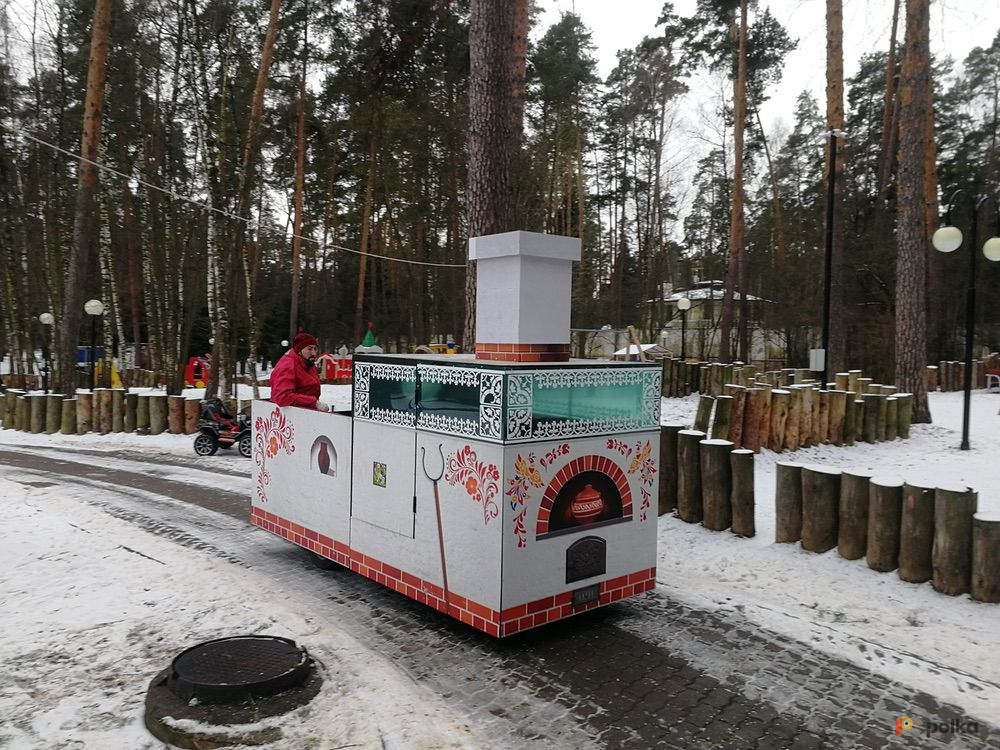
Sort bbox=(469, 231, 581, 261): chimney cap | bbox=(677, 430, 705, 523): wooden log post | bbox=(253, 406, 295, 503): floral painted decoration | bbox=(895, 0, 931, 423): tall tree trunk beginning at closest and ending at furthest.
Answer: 1. bbox=(469, 231, 581, 261): chimney cap
2. bbox=(253, 406, 295, 503): floral painted decoration
3. bbox=(677, 430, 705, 523): wooden log post
4. bbox=(895, 0, 931, 423): tall tree trunk

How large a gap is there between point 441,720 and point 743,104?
22.0 m

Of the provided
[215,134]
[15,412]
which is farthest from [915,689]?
[15,412]

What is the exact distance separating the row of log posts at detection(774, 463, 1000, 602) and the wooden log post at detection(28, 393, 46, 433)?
51.8ft

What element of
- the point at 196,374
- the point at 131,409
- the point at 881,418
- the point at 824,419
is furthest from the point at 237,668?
the point at 196,374

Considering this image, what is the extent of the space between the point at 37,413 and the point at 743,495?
611 inches

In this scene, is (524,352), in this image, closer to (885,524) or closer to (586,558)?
(586,558)

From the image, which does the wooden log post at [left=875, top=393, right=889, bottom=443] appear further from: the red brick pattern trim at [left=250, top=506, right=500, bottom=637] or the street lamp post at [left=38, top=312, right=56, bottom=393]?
the street lamp post at [left=38, top=312, right=56, bottom=393]

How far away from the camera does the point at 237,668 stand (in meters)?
3.87

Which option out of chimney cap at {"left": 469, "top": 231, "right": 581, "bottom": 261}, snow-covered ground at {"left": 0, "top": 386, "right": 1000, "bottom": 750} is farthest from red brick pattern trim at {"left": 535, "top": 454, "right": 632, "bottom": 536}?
chimney cap at {"left": 469, "top": 231, "right": 581, "bottom": 261}

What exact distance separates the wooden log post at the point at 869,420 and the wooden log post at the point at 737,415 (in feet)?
10.0

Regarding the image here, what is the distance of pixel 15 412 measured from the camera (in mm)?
16391

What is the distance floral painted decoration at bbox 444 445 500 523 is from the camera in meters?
4.23

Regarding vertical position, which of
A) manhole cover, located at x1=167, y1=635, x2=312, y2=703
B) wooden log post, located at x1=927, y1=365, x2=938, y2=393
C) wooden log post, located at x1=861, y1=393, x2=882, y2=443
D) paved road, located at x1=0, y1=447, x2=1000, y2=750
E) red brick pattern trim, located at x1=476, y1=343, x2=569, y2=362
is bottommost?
paved road, located at x1=0, y1=447, x2=1000, y2=750

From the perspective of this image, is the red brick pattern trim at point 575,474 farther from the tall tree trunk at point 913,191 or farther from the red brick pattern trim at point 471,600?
the tall tree trunk at point 913,191
